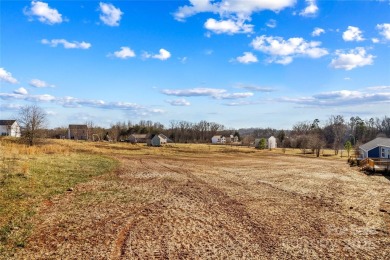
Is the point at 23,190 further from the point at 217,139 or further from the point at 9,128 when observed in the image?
the point at 217,139

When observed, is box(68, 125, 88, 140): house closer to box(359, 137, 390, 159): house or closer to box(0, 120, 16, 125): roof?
box(0, 120, 16, 125): roof

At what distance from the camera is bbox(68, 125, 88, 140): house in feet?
405

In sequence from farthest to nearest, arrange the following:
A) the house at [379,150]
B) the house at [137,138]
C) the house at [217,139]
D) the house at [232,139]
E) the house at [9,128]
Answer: the house at [232,139] < the house at [217,139] < the house at [137,138] < the house at [9,128] < the house at [379,150]

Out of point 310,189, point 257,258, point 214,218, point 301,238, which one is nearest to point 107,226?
point 214,218

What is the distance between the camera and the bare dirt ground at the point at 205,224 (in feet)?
31.5

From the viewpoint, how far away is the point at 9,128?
9612 cm

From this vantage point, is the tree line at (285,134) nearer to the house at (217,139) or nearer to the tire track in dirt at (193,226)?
the house at (217,139)

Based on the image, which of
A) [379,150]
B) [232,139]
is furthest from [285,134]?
[379,150]

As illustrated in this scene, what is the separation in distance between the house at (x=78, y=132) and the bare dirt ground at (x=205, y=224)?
108 metres

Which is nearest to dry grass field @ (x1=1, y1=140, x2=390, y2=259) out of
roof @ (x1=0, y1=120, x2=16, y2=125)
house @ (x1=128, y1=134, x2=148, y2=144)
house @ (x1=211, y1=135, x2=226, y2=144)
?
roof @ (x1=0, y1=120, x2=16, y2=125)

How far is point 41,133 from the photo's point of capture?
59.0 m

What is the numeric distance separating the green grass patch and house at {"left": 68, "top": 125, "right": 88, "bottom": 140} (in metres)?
102

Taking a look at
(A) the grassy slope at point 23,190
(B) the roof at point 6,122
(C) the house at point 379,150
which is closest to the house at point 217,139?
(B) the roof at point 6,122

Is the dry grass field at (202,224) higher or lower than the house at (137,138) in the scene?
lower
